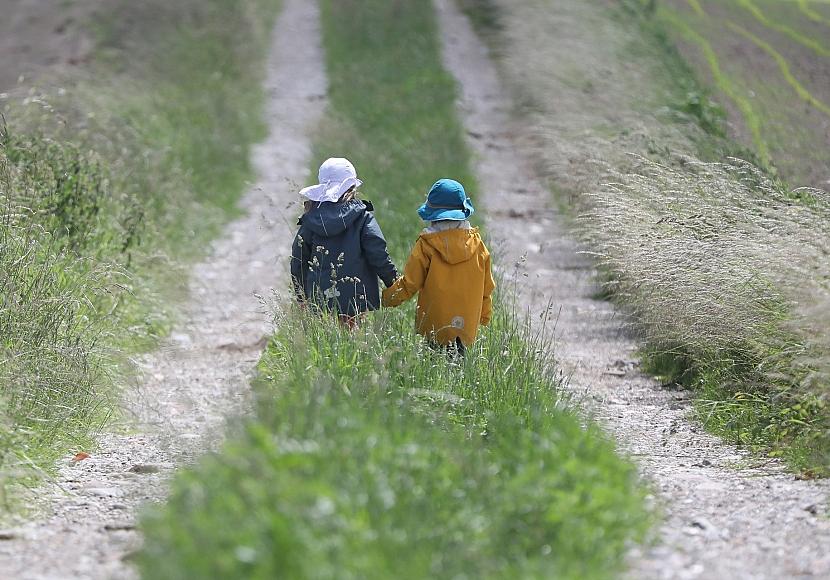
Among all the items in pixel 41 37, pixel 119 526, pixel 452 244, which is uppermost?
pixel 452 244

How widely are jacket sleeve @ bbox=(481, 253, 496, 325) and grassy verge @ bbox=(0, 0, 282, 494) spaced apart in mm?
2416

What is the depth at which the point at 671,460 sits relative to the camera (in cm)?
630

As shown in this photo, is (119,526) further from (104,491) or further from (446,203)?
(446,203)

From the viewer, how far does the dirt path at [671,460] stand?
456 centimetres

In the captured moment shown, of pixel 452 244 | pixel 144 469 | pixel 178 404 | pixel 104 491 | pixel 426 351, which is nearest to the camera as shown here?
pixel 104 491

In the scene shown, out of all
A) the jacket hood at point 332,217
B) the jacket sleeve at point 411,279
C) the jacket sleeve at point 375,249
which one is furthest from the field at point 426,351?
the jacket hood at point 332,217

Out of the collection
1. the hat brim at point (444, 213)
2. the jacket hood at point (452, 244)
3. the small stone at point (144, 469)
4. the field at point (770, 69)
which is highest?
the hat brim at point (444, 213)

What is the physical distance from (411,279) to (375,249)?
0.32 meters

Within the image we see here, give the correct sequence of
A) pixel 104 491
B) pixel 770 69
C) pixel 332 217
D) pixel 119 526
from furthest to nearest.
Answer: pixel 770 69 < pixel 332 217 < pixel 104 491 < pixel 119 526

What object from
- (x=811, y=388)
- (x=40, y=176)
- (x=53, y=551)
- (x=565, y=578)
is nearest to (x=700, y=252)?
(x=811, y=388)

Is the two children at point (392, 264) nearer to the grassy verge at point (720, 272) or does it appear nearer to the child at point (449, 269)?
the child at point (449, 269)

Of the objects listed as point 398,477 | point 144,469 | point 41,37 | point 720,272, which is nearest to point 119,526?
point 144,469

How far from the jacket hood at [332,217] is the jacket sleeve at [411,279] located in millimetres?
452

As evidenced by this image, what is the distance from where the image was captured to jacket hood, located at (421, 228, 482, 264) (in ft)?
22.7
